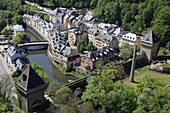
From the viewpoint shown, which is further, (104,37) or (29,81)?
(104,37)

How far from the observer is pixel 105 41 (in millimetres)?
52875

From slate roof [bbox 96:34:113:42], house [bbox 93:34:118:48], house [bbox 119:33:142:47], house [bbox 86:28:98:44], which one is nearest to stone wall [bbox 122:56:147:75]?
house [bbox 119:33:142:47]

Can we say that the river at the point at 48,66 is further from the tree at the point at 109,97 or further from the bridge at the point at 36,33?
the tree at the point at 109,97

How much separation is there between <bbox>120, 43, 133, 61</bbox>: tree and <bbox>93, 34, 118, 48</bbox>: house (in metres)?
3.21

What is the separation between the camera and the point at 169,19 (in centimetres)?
5700

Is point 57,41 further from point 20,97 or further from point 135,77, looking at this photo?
point 20,97

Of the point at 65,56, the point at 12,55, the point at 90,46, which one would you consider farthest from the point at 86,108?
the point at 90,46

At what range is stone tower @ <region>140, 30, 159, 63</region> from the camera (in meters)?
48.4

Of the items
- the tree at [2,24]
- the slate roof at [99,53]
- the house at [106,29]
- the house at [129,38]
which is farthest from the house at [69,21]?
the slate roof at [99,53]

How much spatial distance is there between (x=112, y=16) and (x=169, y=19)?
53.0 feet

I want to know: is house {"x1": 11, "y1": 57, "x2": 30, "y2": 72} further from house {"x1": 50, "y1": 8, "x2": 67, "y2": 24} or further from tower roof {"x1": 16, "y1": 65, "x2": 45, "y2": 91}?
house {"x1": 50, "y1": 8, "x2": 67, "y2": 24}

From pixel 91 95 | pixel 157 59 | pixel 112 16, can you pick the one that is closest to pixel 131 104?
pixel 91 95

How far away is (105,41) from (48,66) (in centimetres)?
1226

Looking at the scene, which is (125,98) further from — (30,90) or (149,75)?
(149,75)
